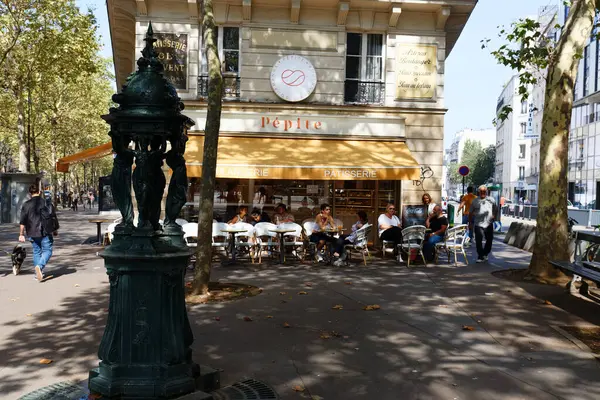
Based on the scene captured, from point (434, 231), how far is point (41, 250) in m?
7.97

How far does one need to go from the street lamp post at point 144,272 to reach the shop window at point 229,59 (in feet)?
34.8

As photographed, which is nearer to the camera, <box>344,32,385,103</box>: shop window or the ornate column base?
the ornate column base

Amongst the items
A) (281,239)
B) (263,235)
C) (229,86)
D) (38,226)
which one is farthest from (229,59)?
(38,226)

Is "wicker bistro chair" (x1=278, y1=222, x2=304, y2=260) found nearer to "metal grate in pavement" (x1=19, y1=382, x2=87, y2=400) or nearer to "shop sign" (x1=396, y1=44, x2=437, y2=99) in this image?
"shop sign" (x1=396, y1=44, x2=437, y2=99)

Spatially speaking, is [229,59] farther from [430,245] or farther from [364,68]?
[430,245]

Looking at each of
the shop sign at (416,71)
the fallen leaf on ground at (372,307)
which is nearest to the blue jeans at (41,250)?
the fallen leaf on ground at (372,307)

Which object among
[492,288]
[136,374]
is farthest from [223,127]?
[136,374]

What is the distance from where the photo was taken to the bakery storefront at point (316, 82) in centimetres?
1426

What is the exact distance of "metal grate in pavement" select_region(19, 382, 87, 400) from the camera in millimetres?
4121

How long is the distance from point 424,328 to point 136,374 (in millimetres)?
3735

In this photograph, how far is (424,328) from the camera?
6500 millimetres

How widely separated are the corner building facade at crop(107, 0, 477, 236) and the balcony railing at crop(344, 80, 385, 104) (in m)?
0.03

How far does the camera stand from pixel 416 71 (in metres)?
14.9

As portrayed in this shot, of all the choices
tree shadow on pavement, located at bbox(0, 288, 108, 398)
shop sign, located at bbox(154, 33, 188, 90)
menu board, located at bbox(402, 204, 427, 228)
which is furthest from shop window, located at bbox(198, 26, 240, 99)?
tree shadow on pavement, located at bbox(0, 288, 108, 398)
